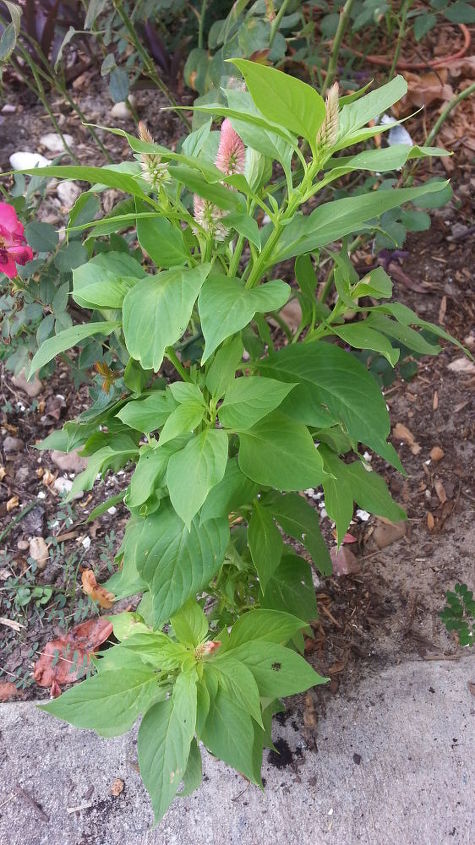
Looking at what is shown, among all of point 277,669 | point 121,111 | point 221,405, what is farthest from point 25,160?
point 277,669

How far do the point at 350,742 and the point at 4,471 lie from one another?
1294mm

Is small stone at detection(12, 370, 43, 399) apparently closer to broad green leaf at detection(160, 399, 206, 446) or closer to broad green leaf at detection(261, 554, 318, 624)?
broad green leaf at detection(261, 554, 318, 624)

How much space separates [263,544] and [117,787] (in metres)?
0.75

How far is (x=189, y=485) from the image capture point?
891mm

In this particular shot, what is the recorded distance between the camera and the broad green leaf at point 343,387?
3.41 ft

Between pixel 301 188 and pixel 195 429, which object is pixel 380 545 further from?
pixel 301 188

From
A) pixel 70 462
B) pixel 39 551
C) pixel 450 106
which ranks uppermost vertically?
pixel 450 106

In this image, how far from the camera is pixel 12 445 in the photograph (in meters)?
2.09

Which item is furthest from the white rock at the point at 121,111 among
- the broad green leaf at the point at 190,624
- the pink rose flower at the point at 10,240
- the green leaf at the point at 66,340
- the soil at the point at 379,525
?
the broad green leaf at the point at 190,624

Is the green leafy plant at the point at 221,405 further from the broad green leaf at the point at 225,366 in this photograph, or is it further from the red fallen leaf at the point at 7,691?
the red fallen leaf at the point at 7,691

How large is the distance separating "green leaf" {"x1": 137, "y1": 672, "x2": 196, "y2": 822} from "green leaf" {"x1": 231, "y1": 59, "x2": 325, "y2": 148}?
2.73ft

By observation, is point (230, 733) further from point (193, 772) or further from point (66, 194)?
point (66, 194)

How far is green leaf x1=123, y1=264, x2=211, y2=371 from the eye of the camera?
833 millimetres

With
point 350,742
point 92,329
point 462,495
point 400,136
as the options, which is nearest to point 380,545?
point 462,495
